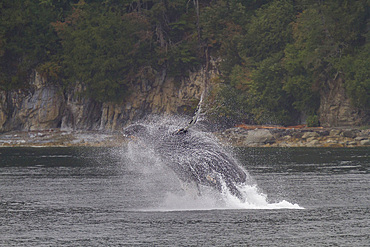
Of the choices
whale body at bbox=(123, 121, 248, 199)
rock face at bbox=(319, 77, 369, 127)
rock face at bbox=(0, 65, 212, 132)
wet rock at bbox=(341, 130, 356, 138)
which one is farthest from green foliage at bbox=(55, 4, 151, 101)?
whale body at bbox=(123, 121, 248, 199)

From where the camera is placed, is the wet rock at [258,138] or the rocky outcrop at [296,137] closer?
the rocky outcrop at [296,137]

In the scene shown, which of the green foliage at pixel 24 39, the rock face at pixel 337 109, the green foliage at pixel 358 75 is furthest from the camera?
the green foliage at pixel 24 39

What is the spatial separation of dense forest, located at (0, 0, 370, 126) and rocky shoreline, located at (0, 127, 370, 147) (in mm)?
3786

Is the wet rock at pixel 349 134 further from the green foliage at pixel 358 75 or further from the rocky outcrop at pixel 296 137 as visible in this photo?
the green foliage at pixel 358 75

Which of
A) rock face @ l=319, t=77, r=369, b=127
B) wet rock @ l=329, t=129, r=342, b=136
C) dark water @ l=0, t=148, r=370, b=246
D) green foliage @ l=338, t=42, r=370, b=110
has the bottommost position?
dark water @ l=0, t=148, r=370, b=246

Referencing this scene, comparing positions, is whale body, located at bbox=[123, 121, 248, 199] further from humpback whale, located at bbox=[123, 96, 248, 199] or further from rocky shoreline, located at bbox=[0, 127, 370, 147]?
rocky shoreline, located at bbox=[0, 127, 370, 147]

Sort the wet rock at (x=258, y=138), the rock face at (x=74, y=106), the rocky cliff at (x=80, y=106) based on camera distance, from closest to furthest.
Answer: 1. the wet rock at (x=258, y=138)
2. the rocky cliff at (x=80, y=106)
3. the rock face at (x=74, y=106)

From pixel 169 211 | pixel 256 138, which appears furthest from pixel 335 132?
pixel 169 211

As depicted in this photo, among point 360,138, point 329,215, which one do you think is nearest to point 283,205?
point 329,215

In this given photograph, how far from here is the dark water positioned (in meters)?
29.2

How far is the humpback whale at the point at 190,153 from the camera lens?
109 ft

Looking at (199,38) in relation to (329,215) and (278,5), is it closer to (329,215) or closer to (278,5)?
(278,5)

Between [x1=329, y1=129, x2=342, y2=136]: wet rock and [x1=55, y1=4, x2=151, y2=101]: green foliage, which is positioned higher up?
[x1=55, y1=4, x2=151, y2=101]: green foliage

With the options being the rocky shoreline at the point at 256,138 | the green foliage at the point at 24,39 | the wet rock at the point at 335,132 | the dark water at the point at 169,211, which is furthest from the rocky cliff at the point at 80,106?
the dark water at the point at 169,211
